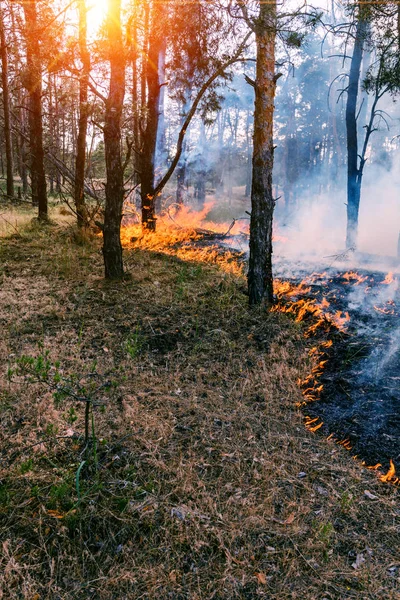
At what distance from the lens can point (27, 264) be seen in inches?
353

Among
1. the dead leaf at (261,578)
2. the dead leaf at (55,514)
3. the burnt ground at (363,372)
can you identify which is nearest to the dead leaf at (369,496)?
the burnt ground at (363,372)

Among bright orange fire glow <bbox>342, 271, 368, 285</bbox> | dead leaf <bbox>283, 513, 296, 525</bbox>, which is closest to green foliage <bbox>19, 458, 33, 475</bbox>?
dead leaf <bbox>283, 513, 296, 525</bbox>

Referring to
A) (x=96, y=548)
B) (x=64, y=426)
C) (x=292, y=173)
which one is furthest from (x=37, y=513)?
(x=292, y=173)

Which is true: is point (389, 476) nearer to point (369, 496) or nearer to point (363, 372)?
point (369, 496)

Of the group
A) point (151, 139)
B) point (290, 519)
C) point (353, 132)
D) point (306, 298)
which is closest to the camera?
point (290, 519)

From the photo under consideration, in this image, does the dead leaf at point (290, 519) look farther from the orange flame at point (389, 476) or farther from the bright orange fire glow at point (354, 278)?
the bright orange fire glow at point (354, 278)

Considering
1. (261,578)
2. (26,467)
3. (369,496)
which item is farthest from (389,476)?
(26,467)

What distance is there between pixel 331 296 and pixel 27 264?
21.9ft

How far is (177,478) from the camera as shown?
354cm

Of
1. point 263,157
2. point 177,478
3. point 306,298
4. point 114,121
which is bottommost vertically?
point 177,478

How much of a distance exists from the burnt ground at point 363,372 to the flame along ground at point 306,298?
54 mm

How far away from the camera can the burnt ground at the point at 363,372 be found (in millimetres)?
4383

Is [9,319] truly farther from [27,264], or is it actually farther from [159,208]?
[159,208]

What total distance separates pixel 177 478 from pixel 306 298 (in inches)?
206
